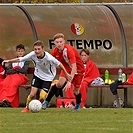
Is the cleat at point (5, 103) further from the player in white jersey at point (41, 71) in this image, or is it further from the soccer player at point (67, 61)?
the soccer player at point (67, 61)

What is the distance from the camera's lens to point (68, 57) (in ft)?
47.0

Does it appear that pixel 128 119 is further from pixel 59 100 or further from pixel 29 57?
pixel 59 100

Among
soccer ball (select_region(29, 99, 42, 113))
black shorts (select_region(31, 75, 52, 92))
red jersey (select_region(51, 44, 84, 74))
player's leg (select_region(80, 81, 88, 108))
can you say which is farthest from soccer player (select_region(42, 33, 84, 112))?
player's leg (select_region(80, 81, 88, 108))

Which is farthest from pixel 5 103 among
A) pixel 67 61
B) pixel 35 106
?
pixel 35 106

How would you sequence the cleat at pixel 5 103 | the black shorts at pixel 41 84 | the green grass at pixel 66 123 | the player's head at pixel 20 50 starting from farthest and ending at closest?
the player's head at pixel 20 50
the cleat at pixel 5 103
the black shorts at pixel 41 84
the green grass at pixel 66 123

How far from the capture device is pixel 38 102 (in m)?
13.9

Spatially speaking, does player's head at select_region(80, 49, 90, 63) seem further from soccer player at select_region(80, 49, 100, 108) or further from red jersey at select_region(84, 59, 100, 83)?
red jersey at select_region(84, 59, 100, 83)

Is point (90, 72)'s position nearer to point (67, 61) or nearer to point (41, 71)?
point (41, 71)

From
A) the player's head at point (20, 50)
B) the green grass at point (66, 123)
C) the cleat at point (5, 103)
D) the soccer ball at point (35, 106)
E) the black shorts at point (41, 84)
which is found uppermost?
the player's head at point (20, 50)

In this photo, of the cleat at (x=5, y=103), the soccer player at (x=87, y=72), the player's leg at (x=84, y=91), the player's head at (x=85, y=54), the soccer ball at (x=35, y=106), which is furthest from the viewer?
the player's head at (x=85, y=54)

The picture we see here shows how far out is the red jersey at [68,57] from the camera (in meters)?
14.2

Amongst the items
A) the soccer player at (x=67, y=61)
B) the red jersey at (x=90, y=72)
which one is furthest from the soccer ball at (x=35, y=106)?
the red jersey at (x=90, y=72)

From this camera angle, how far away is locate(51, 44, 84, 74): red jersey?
1421 cm

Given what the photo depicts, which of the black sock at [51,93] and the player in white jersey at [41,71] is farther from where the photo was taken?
the black sock at [51,93]
